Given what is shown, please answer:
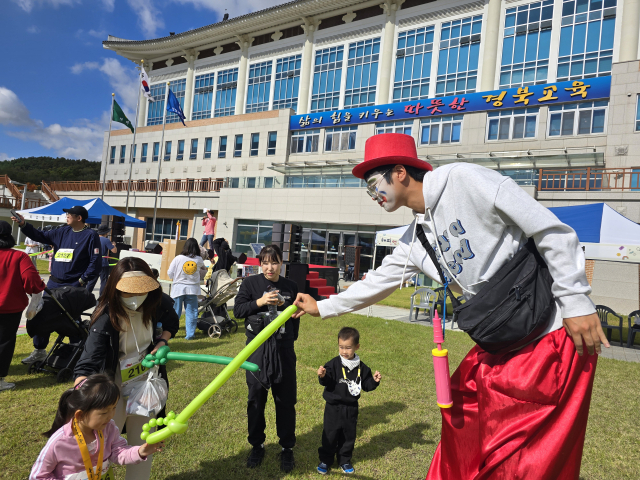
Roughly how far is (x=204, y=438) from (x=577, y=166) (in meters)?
24.4

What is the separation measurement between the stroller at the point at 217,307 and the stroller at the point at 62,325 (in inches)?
121

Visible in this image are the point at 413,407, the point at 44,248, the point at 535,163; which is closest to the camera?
the point at 413,407

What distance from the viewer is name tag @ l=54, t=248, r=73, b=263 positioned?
255 inches

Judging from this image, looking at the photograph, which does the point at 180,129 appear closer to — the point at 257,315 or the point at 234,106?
the point at 234,106

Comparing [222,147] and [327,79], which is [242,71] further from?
[327,79]

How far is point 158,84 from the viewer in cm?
4434

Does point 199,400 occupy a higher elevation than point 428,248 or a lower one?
lower

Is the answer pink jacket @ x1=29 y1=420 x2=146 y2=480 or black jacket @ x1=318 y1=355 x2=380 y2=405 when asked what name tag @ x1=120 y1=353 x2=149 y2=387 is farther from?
black jacket @ x1=318 y1=355 x2=380 y2=405

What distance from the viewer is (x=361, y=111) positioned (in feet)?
99.7

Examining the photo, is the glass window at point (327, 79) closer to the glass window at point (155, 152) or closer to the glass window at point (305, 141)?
the glass window at point (305, 141)

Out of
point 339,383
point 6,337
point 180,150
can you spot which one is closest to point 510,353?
point 339,383

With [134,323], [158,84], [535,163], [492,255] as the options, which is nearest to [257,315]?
[134,323]

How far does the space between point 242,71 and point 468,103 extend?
22261 millimetres

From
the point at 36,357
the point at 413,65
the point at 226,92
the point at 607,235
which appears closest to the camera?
the point at 36,357
